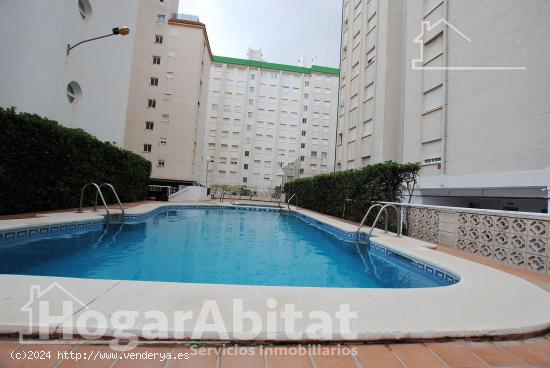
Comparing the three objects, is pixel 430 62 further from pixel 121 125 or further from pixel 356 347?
pixel 121 125

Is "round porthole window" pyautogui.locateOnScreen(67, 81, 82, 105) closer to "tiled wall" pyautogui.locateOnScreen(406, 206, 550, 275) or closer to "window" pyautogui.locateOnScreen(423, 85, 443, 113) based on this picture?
"tiled wall" pyautogui.locateOnScreen(406, 206, 550, 275)

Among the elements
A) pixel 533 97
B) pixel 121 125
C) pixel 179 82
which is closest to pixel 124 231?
pixel 121 125

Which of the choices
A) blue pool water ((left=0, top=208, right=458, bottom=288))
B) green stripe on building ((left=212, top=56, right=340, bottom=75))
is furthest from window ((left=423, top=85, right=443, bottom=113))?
green stripe on building ((left=212, top=56, right=340, bottom=75))

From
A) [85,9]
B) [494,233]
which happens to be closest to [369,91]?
[494,233]

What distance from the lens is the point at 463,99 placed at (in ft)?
38.4

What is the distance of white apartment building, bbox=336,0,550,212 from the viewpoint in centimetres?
904

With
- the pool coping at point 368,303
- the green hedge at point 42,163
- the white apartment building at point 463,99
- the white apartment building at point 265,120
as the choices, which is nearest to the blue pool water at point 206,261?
the pool coping at point 368,303

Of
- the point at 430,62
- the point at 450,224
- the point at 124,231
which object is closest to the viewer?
the point at 450,224

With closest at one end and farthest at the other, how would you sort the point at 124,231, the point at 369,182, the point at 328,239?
the point at 124,231 → the point at 328,239 → the point at 369,182

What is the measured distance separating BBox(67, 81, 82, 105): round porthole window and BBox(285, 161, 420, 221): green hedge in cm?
1189

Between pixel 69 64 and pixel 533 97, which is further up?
pixel 69 64

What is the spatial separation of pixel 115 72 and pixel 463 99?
56.2 ft

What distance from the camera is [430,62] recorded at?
549 inches

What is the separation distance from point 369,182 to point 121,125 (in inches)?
556
